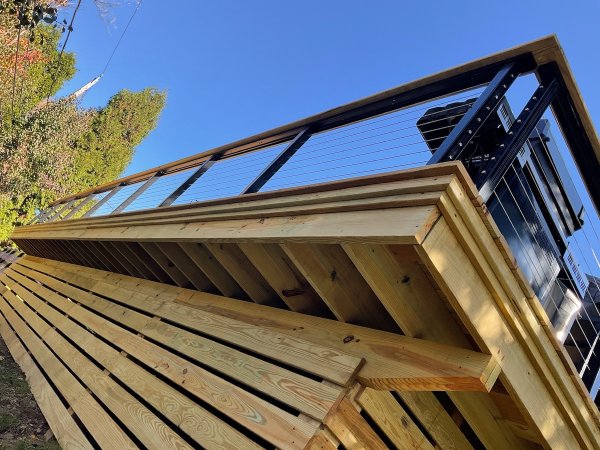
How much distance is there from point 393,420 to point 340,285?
63 centimetres

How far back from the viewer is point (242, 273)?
8.43 ft

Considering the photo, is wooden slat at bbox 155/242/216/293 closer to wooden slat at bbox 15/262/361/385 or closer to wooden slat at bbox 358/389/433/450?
wooden slat at bbox 15/262/361/385

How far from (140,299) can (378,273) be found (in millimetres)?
2935

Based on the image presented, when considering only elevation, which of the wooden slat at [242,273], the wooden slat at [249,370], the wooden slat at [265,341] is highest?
the wooden slat at [242,273]

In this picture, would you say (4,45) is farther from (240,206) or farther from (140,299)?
(240,206)

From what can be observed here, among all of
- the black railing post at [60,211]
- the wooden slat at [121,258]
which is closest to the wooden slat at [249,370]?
the wooden slat at [121,258]

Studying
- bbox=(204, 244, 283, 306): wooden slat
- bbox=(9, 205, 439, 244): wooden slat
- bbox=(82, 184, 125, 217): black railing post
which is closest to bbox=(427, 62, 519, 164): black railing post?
bbox=(9, 205, 439, 244): wooden slat

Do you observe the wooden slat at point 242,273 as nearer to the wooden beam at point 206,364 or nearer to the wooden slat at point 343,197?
the wooden slat at point 343,197

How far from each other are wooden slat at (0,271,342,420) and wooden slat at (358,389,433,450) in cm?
17

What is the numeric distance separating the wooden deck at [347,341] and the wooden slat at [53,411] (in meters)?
0.02

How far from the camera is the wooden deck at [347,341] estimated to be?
137 cm

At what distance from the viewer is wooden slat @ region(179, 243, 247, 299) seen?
286cm

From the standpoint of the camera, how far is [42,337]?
5.04 metres

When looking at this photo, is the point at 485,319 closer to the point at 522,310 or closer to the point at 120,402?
the point at 522,310
